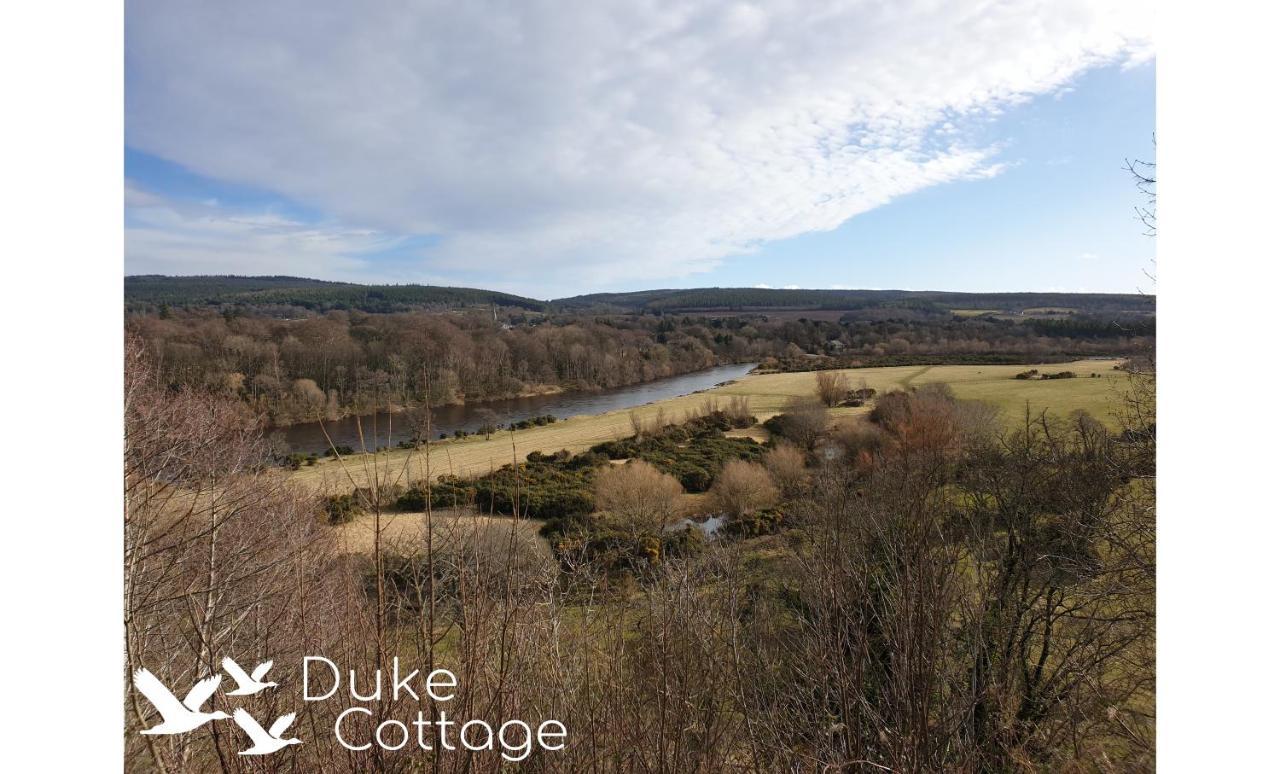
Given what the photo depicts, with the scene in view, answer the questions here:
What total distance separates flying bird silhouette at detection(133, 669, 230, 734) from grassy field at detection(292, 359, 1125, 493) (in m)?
1.47

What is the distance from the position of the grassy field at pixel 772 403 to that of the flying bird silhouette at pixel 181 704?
1470 millimetres

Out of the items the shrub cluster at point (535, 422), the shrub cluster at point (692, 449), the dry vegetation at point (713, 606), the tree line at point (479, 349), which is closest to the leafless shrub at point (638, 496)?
the dry vegetation at point (713, 606)

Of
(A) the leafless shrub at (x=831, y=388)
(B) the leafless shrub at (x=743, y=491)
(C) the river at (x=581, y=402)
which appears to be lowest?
(B) the leafless shrub at (x=743, y=491)

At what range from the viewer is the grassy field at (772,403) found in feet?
34.0

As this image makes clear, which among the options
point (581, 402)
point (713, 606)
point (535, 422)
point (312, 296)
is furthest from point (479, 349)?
point (713, 606)

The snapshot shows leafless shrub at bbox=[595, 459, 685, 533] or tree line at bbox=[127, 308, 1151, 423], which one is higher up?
tree line at bbox=[127, 308, 1151, 423]

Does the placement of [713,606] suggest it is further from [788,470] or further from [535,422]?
[535,422]

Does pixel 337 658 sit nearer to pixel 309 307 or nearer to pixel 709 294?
pixel 309 307

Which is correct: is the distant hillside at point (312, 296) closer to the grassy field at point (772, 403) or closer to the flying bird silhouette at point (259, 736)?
the grassy field at point (772, 403)

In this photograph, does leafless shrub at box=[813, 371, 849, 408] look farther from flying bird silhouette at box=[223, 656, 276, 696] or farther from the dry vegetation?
flying bird silhouette at box=[223, 656, 276, 696]

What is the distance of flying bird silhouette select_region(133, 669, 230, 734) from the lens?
1.51 metres

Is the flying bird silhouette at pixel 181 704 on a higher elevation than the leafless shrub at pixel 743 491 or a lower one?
higher

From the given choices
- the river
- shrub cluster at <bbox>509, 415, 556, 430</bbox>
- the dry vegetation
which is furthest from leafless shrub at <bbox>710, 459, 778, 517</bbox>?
shrub cluster at <bbox>509, 415, 556, 430</bbox>

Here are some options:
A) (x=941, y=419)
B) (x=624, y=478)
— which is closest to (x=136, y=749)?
(x=624, y=478)
